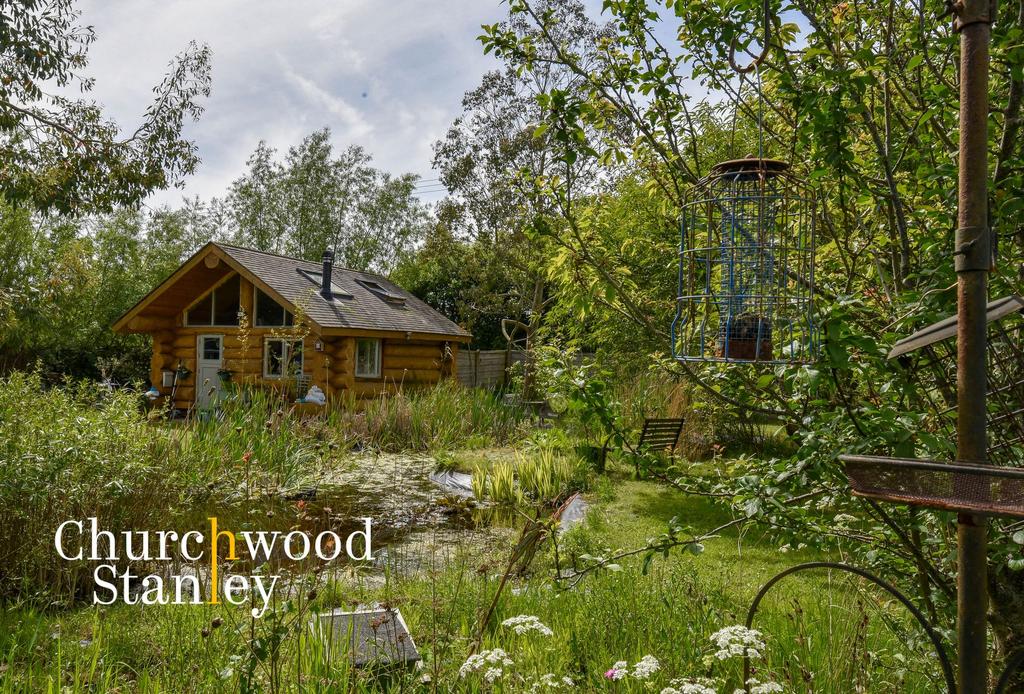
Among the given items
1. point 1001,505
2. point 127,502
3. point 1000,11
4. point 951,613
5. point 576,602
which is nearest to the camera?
point 1001,505

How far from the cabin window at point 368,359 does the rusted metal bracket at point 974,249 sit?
15416mm

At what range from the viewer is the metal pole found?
1498 mm

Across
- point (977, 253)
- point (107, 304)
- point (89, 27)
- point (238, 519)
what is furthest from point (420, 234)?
point (977, 253)

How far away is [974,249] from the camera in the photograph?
1.51m

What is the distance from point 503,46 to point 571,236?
96 centimetres

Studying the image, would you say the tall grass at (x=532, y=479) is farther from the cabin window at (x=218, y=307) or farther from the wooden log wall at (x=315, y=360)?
the cabin window at (x=218, y=307)

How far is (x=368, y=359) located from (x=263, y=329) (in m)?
2.52

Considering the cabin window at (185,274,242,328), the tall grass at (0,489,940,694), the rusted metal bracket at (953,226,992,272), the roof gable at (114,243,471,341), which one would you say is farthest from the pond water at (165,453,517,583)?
the cabin window at (185,274,242,328)

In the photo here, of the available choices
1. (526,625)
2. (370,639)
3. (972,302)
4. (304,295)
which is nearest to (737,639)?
(526,625)

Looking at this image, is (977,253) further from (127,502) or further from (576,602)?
(127,502)

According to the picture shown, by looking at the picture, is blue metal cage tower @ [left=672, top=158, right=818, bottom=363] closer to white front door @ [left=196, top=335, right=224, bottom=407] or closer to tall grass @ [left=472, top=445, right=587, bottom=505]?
tall grass @ [left=472, top=445, right=587, bottom=505]

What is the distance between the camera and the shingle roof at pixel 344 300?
15109 mm

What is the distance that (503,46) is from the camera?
3189 millimetres

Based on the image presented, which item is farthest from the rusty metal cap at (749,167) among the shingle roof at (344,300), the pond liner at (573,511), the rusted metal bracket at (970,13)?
the shingle roof at (344,300)
